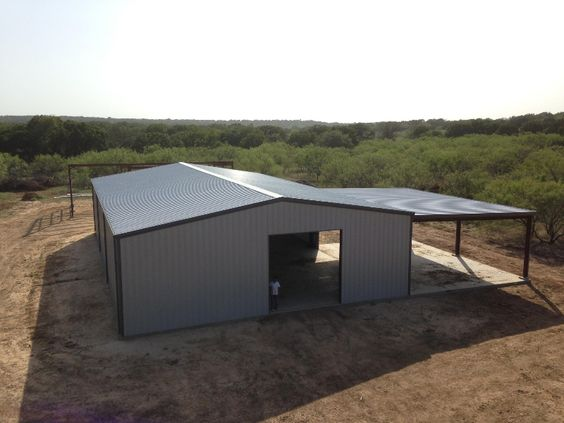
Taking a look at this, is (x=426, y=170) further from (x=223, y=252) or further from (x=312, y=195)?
(x=223, y=252)

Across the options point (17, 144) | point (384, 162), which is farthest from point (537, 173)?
point (17, 144)

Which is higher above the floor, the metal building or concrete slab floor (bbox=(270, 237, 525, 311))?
the metal building

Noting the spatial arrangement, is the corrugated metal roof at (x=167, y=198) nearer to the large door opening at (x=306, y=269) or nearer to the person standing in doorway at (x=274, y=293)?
the person standing in doorway at (x=274, y=293)

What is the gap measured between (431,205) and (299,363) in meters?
9.66

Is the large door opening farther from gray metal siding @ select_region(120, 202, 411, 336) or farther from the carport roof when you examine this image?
the carport roof

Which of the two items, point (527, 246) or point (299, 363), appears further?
point (527, 246)

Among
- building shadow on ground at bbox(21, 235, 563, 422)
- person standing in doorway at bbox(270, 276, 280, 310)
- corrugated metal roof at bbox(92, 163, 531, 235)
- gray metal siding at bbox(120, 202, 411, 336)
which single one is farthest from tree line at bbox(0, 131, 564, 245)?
person standing in doorway at bbox(270, 276, 280, 310)

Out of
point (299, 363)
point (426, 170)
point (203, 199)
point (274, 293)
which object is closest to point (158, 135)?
point (426, 170)

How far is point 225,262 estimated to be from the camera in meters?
13.0

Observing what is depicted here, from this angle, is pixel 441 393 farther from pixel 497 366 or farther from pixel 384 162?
pixel 384 162

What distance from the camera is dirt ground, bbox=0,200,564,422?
30.0ft

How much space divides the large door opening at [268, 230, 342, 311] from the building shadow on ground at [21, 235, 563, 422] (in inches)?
37.0

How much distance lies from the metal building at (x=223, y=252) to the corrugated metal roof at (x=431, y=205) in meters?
1.30

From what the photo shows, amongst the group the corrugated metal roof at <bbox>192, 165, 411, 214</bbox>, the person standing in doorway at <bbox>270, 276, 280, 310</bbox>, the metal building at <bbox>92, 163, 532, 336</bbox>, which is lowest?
the person standing in doorway at <bbox>270, 276, 280, 310</bbox>
